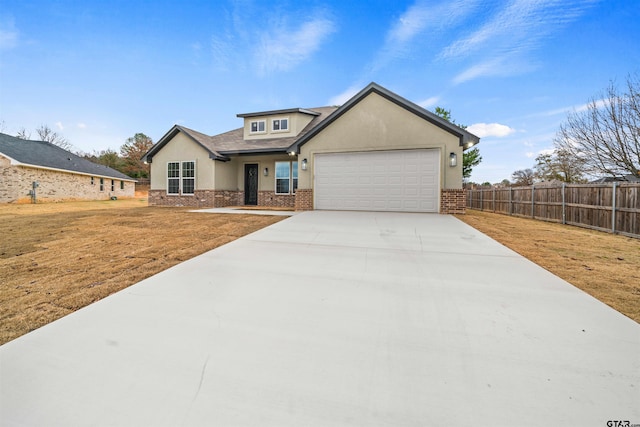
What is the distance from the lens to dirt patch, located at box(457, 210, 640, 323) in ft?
10.3

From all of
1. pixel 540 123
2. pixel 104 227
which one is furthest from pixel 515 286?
pixel 540 123

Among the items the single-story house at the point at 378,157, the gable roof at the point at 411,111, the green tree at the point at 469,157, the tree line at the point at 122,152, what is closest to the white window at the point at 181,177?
the single-story house at the point at 378,157

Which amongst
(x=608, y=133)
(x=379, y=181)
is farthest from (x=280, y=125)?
(x=608, y=133)

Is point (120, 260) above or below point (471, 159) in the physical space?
below

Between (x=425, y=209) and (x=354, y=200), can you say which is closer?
(x=425, y=209)

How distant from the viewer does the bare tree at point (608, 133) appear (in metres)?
12.4

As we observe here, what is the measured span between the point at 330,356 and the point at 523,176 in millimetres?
41578

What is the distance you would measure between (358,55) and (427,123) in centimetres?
701

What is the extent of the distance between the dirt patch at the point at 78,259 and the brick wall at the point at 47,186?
1486 centimetres

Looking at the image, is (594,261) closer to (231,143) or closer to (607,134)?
(607,134)

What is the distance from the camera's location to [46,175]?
64.7ft

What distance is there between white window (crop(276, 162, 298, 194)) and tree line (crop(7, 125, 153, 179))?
28771 mm

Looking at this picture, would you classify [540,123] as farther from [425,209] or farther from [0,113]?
[0,113]

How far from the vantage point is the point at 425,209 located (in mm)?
10125
